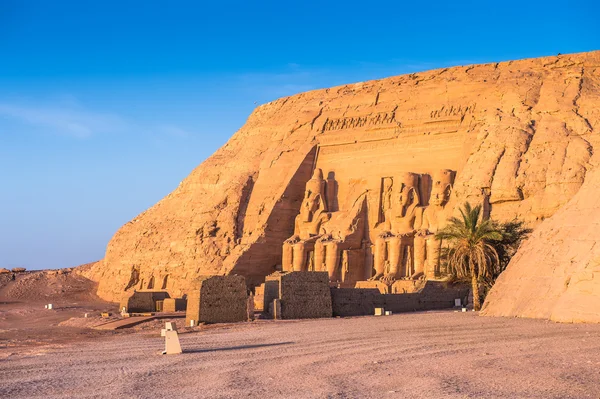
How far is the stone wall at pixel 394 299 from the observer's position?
2159 cm

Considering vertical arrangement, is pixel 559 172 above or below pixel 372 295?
above

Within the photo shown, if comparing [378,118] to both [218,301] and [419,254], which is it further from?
[218,301]


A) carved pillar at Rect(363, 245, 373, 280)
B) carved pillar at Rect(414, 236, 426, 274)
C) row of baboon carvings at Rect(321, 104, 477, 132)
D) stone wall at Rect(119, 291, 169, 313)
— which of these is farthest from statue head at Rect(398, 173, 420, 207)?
stone wall at Rect(119, 291, 169, 313)

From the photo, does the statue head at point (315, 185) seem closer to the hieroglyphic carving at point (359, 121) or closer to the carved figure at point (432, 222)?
the hieroglyphic carving at point (359, 121)

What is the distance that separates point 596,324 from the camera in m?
13.8

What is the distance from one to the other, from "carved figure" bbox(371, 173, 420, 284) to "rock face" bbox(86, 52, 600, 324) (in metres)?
0.06

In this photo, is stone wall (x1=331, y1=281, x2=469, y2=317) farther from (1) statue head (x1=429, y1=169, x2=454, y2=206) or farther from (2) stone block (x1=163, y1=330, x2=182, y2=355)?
(2) stone block (x1=163, y1=330, x2=182, y2=355)

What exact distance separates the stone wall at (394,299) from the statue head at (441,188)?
18.0 ft

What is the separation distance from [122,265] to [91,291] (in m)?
2.51

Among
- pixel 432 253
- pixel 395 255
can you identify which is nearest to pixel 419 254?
pixel 432 253

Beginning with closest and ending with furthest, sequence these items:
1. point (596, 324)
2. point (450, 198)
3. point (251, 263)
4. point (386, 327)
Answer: point (596, 324) < point (386, 327) < point (450, 198) < point (251, 263)

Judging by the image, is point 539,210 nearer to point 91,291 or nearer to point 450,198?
point 450,198

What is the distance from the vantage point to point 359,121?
34719 millimetres

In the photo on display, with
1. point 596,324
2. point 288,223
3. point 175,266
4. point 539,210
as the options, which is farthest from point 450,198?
point 596,324
